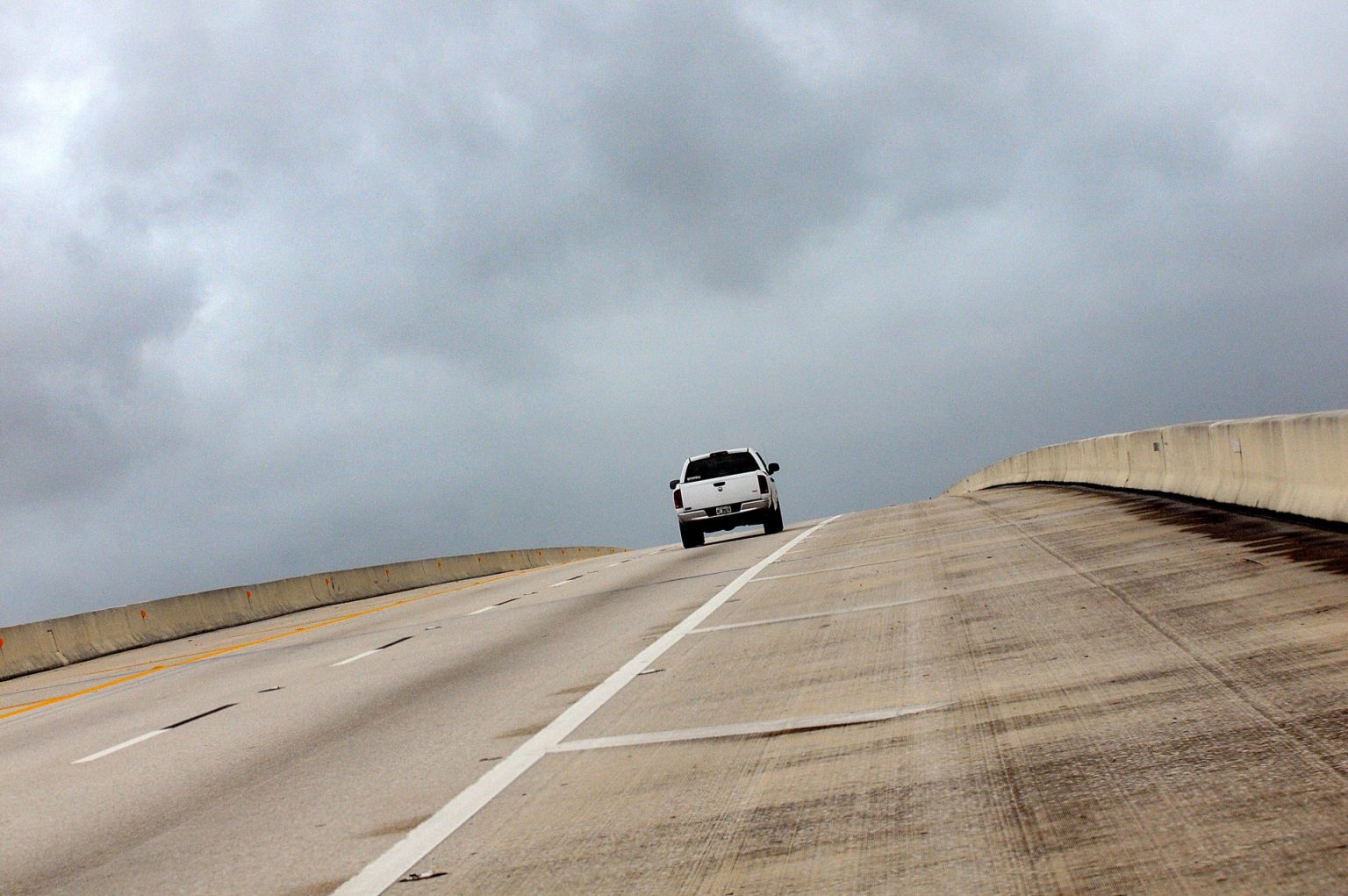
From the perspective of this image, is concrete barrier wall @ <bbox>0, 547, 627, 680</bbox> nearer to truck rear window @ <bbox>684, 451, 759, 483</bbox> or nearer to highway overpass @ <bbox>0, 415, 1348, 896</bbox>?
truck rear window @ <bbox>684, 451, 759, 483</bbox>

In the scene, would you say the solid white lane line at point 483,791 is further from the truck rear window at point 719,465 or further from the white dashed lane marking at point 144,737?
the truck rear window at point 719,465

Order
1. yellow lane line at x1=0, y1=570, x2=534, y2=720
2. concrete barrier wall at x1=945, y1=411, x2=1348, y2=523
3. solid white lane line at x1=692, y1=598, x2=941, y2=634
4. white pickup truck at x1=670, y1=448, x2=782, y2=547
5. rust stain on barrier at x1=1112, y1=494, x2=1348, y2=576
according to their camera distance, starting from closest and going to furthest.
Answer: rust stain on barrier at x1=1112, y1=494, x2=1348, y2=576 → solid white lane line at x1=692, y1=598, x2=941, y2=634 → concrete barrier wall at x1=945, y1=411, x2=1348, y2=523 → yellow lane line at x1=0, y1=570, x2=534, y2=720 → white pickup truck at x1=670, y1=448, x2=782, y2=547

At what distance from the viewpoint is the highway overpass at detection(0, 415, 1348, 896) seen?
509 centimetres

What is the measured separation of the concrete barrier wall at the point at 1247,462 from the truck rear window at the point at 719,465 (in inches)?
283

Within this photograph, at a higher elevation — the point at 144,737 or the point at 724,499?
the point at 724,499

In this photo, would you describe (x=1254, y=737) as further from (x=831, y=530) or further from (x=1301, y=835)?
(x=831, y=530)

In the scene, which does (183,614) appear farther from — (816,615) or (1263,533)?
(1263,533)

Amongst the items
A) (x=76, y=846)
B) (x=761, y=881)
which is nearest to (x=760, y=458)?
(x=76, y=846)

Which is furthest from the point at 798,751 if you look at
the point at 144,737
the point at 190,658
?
the point at 190,658


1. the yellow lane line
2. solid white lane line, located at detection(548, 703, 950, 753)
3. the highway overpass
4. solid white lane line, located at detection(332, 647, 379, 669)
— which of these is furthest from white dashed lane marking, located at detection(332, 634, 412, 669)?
solid white lane line, located at detection(548, 703, 950, 753)

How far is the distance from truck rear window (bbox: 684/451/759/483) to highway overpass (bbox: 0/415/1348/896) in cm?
1430

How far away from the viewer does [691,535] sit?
98.4 ft

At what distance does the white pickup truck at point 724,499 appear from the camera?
29172mm

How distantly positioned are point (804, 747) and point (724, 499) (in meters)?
22.2
